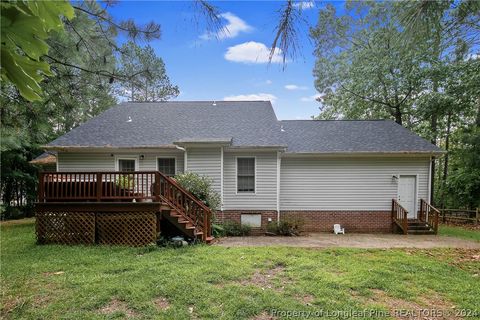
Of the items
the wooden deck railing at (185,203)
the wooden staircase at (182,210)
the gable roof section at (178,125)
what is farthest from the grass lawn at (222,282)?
the gable roof section at (178,125)

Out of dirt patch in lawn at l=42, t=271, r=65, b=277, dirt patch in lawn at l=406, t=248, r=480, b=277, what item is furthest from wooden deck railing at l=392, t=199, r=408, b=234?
dirt patch in lawn at l=42, t=271, r=65, b=277

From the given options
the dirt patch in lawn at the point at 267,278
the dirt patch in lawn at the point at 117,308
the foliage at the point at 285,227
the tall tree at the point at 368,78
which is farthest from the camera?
the tall tree at the point at 368,78

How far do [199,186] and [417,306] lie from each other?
22.3 ft

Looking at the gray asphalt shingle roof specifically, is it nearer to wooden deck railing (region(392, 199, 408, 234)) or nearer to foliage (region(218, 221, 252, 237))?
wooden deck railing (region(392, 199, 408, 234))

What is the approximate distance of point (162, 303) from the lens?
4102mm

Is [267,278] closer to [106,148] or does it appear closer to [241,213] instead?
[241,213]

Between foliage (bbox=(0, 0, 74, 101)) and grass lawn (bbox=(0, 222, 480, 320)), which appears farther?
grass lawn (bbox=(0, 222, 480, 320))

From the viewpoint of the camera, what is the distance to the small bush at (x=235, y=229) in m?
9.98

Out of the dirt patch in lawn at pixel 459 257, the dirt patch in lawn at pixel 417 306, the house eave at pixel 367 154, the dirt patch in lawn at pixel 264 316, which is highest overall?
the house eave at pixel 367 154

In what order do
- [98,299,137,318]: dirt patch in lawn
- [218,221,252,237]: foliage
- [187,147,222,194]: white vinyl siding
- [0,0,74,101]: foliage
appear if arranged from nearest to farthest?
[0,0,74,101]: foliage → [98,299,137,318]: dirt patch in lawn → [218,221,252,237]: foliage → [187,147,222,194]: white vinyl siding

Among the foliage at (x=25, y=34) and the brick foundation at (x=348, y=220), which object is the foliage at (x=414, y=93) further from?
the foliage at (x=25, y=34)

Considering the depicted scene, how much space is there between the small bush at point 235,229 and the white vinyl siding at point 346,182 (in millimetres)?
1922

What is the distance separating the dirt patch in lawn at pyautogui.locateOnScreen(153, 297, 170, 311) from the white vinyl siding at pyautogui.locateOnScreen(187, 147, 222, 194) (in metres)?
6.22

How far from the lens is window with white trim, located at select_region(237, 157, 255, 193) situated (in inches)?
425
